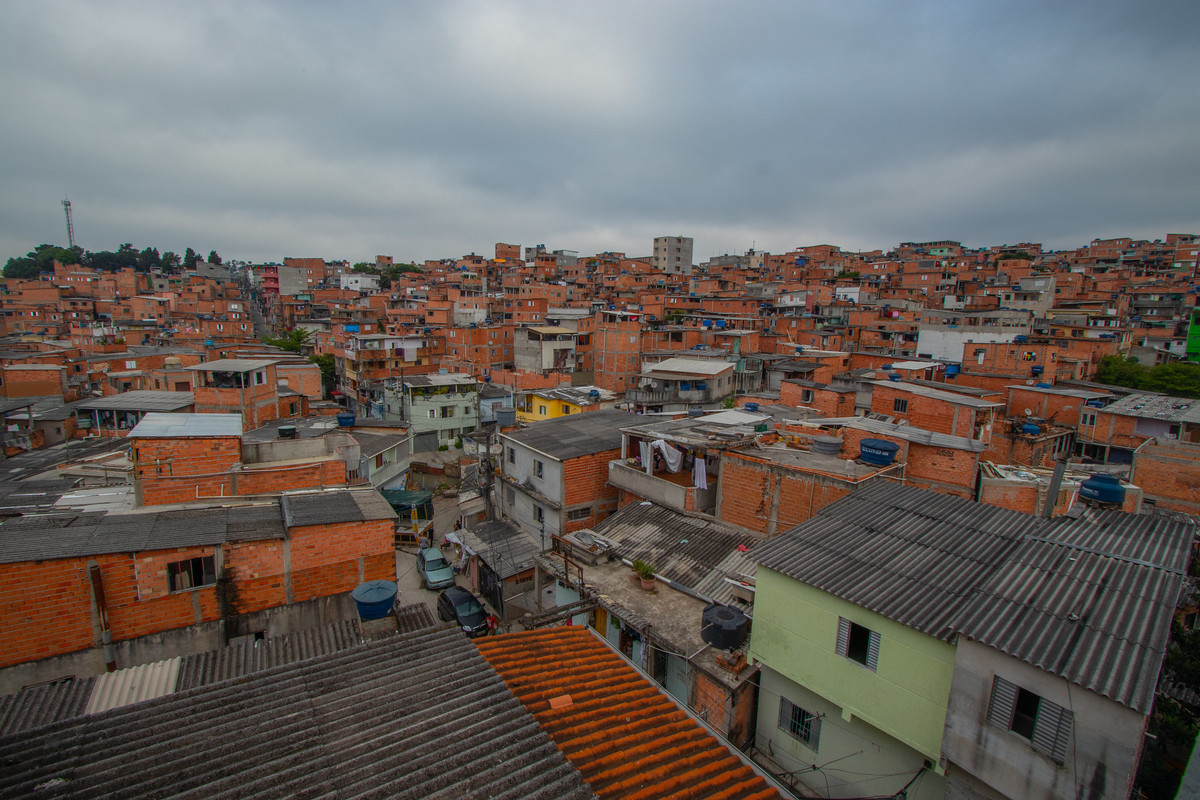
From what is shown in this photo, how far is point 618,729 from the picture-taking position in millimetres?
6410

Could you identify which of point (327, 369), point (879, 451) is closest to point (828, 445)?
point (879, 451)

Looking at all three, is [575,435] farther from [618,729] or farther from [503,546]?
[618,729]

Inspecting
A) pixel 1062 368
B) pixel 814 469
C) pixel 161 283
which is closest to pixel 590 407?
pixel 814 469

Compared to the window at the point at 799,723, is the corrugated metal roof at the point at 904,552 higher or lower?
higher

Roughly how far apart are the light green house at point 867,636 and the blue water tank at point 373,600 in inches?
262

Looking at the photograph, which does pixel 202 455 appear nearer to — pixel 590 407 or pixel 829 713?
pixel 829 713

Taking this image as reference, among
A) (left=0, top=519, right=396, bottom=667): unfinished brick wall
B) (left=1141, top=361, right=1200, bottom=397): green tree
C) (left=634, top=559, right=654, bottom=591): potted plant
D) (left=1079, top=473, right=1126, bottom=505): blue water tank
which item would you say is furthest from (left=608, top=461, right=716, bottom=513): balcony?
(left=1141, top=361, right=1200, bottom=397): green tree

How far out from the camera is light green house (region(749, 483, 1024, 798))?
8.02 m

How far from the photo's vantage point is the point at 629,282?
80.5 m

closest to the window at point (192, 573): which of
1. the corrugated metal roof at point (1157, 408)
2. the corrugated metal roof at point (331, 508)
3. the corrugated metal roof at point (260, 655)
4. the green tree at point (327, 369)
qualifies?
the corrugated metal roof at point (331, 508)

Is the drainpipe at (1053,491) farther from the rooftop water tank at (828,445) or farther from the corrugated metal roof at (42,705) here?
the corrugated metal roof at (42,705)

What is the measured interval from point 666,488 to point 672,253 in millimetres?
99767

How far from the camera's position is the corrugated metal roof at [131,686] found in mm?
7895

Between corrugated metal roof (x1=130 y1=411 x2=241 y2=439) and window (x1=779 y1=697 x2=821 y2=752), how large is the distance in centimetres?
1550
